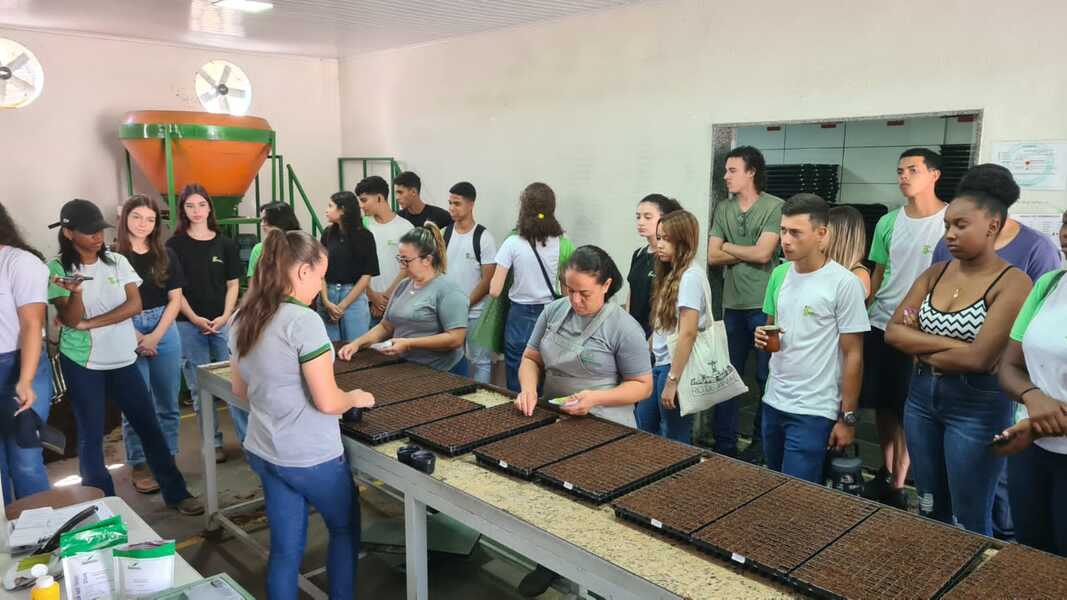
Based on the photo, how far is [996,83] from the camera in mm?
3334

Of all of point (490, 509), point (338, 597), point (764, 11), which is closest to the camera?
point (490, 509)

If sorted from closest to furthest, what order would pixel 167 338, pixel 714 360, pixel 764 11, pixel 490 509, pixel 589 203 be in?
pixel 490 509
pixel 714 360
pixel 167 338
pixel 764 11
pixel 589 203

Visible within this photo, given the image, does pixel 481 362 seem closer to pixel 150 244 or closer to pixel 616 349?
pixel 150 244

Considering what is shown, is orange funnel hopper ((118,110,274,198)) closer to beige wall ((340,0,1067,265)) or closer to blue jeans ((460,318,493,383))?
beige wall ((340,0,1067,265))

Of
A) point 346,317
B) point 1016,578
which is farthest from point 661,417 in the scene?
point 346,317

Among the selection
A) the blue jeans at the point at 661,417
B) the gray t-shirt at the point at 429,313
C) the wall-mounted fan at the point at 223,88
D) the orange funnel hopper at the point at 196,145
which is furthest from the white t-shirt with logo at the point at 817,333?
the wall-mounted fan at the point at 223,88

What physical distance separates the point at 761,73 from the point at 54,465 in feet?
15.7

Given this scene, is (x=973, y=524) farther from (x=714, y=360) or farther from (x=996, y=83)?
(x=996, y=83)

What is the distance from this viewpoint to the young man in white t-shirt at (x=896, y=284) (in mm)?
3270

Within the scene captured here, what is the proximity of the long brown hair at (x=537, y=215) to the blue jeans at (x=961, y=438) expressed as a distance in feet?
7.60

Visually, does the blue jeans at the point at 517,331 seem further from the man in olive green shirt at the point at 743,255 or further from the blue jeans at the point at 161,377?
the blue jeans at the point at 161,377

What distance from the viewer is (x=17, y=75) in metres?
5.08

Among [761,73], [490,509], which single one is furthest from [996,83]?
[490,509]

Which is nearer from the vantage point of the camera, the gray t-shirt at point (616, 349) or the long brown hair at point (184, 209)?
the gray t-shirt at point (616, 349)
